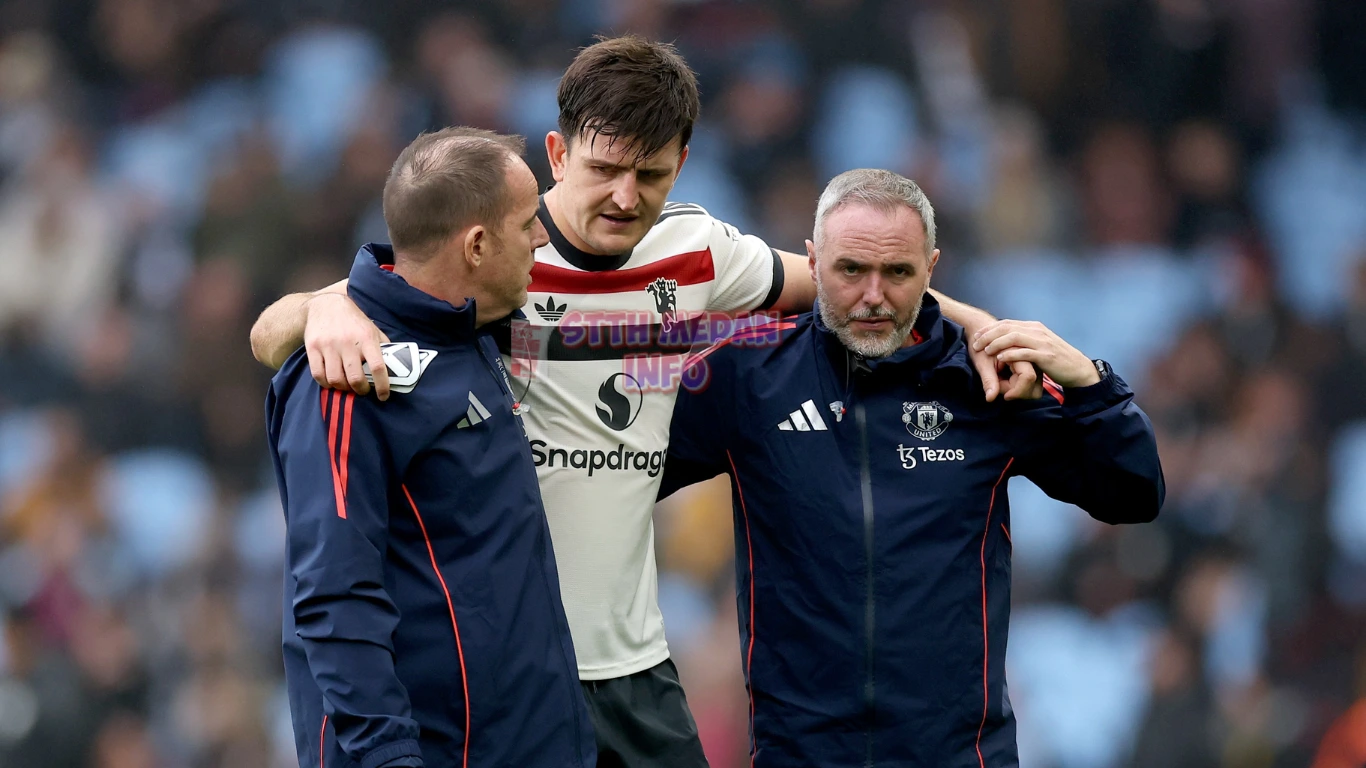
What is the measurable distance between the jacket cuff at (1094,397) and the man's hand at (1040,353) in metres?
0.01

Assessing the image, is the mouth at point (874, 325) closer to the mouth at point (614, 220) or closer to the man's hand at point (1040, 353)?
the man's hand at point (1040, 353)

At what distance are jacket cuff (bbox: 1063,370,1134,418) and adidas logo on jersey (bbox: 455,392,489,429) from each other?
1.12 metres

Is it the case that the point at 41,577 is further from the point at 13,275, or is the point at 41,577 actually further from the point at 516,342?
the point at 516,342

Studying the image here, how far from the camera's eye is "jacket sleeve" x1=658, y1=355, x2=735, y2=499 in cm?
291

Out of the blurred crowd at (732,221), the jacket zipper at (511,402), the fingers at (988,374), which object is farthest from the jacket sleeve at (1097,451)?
the blurred crowd at (732,221)

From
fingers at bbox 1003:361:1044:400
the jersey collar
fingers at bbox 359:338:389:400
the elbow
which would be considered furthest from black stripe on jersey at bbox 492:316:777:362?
the elbow

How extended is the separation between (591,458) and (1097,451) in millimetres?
955

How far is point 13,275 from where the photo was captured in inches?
271

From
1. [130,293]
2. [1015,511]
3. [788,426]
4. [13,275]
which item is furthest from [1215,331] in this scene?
[13,275]

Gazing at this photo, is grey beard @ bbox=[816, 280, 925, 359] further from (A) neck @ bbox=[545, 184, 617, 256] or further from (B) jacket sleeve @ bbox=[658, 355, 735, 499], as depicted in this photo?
(A) neck @ bbox=[545, 184, 617, 256]

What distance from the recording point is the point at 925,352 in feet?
9.19

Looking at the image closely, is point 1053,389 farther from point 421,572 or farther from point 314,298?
point 314,298

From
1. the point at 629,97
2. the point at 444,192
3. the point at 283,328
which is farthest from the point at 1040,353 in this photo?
the point at 283,328

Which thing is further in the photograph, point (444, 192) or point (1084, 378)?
point (1084, 378)
